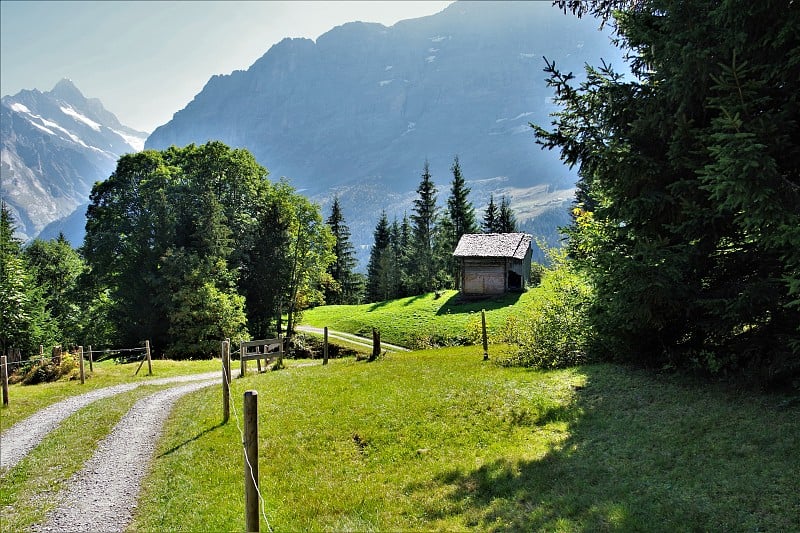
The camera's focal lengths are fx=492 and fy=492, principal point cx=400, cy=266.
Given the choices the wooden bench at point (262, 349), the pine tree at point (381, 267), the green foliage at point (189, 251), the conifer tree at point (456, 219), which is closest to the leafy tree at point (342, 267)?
the pine tree at point (381, 267)

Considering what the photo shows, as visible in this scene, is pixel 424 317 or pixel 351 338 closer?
pixel 351 338

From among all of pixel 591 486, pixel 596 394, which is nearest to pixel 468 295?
pixel 596 394

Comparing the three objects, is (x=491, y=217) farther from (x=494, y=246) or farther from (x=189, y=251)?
(x=189, y=251)

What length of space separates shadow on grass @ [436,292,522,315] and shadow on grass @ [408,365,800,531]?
33.7 meters

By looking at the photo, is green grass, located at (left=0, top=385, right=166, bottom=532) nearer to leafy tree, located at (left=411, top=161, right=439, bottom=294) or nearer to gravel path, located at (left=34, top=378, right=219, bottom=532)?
gravel path, located at (left=34, top=378, right=219, bottom=532)

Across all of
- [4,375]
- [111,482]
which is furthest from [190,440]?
Result: [4,375]

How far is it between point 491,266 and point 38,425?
39901 mm

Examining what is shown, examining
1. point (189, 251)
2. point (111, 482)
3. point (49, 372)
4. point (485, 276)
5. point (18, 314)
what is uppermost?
point (189, 251)

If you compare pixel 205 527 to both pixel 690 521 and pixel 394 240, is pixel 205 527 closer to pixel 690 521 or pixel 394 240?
pixel 690 521

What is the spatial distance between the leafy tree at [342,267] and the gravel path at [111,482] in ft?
194

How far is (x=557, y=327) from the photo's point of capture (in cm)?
1814

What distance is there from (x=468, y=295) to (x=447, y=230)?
60.3 feet

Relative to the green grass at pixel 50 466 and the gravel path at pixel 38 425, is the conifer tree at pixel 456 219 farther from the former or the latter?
the green grass at pixel 50 466

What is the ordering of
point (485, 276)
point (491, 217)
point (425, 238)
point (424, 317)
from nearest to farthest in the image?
point (424, 317), point (485, 276), point (425, 238), point (491, 217)
